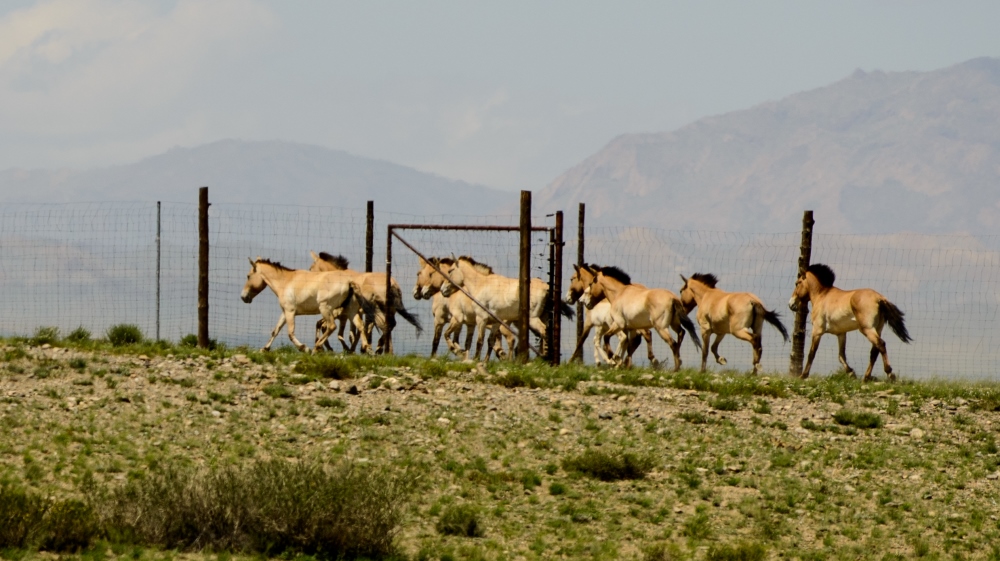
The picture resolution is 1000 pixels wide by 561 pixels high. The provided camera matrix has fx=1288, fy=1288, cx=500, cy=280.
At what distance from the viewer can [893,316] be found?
2172 centimetres

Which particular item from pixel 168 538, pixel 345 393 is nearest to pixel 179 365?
pixel 345 393

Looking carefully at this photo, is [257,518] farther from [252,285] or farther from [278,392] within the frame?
[252,285]

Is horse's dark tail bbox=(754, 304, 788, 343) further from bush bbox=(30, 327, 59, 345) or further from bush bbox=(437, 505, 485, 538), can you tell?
bush bbox=(437, 505, 485, 538)

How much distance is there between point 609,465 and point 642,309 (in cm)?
1028

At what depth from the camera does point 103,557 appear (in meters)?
9.83

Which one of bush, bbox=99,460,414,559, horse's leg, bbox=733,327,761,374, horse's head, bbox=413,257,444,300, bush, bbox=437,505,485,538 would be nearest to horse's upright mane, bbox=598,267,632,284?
horse's leg, bbox=733,327,761,374

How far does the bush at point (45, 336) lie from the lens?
18.3 meters

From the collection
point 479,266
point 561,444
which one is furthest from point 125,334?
point 561,444

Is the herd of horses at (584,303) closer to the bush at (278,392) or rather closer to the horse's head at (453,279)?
the horse's head at (453,279)

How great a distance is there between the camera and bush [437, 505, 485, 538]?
37.1 feet

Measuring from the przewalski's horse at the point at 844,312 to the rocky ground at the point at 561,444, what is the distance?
316 cm

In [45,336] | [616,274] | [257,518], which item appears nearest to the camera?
[257,518]

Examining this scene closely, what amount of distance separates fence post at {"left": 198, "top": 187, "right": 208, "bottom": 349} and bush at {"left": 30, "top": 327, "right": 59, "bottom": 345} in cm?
218

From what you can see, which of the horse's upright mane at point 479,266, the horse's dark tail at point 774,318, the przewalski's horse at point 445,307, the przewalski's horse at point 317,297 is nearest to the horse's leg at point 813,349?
the horse's dark tail at point 774,318
